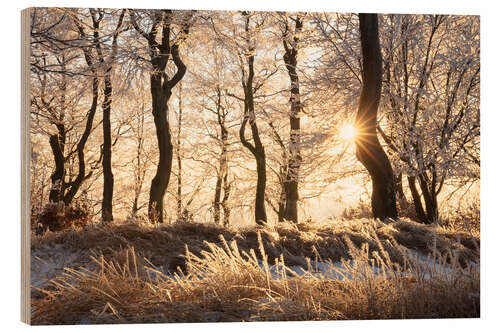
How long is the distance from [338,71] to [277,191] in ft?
8.02

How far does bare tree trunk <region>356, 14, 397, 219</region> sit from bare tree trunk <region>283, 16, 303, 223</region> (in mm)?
769

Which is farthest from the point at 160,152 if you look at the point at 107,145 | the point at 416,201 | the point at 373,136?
the point at 416,201

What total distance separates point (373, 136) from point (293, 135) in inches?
40.6

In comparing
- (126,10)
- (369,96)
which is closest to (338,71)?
(369,96)

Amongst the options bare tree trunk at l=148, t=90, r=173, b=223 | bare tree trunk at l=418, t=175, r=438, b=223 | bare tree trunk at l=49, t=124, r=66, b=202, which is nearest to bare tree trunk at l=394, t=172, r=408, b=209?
bare tree trunk at l=418, t=175, r=438, b=223

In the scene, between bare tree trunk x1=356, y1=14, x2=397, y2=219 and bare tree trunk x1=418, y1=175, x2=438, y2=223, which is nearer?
bare tree trunk x1=418, y1=175, x2=438, y2=223

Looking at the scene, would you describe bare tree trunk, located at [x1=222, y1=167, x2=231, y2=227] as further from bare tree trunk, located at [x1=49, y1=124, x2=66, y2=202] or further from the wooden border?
the wooden border

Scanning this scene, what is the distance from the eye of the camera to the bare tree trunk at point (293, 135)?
19.3 feet

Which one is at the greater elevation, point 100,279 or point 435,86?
point 435,86

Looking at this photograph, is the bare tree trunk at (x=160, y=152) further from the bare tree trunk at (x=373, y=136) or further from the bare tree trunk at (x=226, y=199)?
the bare tree trunk at (x=373, y=136)

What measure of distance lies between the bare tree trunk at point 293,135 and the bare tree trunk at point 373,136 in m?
0.77

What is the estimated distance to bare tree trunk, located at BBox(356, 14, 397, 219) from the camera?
6.13 metres
